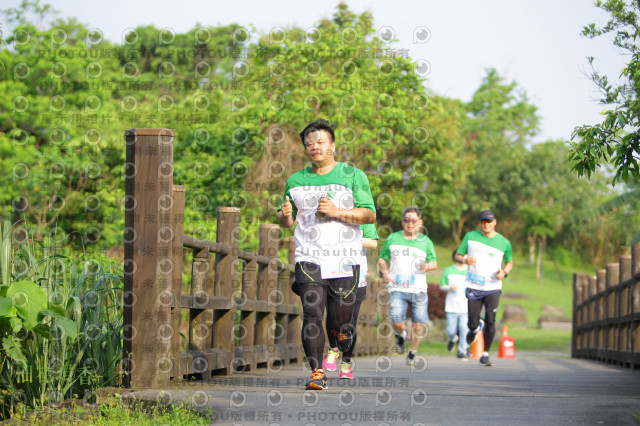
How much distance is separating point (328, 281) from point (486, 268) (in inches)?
192

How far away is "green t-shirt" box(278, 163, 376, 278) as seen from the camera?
644cm

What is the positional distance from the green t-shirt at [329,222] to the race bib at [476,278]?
15.7ft

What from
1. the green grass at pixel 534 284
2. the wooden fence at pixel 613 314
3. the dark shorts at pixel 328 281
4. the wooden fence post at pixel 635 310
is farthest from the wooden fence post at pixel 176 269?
the green grass at pixel 534 284

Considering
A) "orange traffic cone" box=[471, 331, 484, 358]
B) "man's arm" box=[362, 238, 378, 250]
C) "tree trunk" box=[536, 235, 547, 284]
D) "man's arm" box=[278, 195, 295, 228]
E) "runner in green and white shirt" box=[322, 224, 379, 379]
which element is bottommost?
"orange traffic cone" box=[471, 331, 484, 358]

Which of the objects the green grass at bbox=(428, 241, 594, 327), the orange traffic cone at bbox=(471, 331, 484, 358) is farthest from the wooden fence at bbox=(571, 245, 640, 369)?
the green grass at bbox=(428, 241, 594, 327)

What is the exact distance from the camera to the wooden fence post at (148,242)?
5508mm

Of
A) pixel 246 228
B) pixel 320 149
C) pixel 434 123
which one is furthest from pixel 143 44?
pixel 320 149

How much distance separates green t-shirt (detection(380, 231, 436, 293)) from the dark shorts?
4.71 m

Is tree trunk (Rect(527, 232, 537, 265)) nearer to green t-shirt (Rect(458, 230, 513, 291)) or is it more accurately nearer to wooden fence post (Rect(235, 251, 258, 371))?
green t-shirt (Rect(458, 230, 513, 291))

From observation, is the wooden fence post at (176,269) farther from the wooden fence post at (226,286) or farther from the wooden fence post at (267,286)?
the wooden fence post at (267,286)

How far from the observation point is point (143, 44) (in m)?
46.6

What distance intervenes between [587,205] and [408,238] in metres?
49.8

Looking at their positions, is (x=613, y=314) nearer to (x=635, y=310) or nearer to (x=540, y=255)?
(x=635, y=310)

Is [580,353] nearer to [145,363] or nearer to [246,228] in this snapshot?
[246,228]
